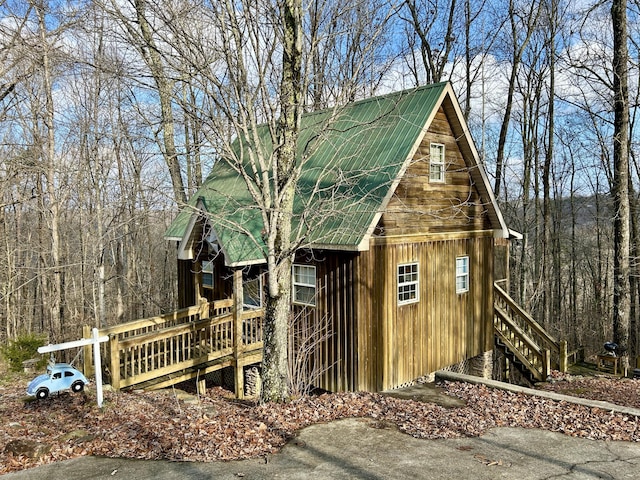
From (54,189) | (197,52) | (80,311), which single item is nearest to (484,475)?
(197,52)

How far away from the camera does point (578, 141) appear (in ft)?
94.8

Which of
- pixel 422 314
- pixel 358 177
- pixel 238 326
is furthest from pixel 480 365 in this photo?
pixel 358 177

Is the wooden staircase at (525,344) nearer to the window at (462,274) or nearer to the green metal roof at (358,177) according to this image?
the window at (462,274)

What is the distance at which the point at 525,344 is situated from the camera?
1434cm

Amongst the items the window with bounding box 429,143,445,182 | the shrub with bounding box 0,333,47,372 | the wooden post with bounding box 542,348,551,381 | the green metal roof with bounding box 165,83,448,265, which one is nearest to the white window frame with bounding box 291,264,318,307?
the green metal roof with bounding box 165,83,448,265

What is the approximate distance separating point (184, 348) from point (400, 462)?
651 cm

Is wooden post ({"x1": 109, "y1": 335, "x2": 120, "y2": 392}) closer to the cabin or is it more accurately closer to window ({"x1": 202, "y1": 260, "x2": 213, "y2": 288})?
the cabin

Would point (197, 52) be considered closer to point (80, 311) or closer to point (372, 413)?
point (372, 413)

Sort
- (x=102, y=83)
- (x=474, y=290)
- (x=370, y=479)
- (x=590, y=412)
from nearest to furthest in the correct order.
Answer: (x=370, y=479)
(x=590, y=412)
(x=474, y=290)
(x=102, y=83)

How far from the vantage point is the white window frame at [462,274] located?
1325cm

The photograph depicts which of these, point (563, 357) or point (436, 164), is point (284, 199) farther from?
point (563, 357)

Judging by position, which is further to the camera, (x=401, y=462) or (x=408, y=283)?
(x=408, y=283)

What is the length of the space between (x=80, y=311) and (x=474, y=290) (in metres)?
20.1

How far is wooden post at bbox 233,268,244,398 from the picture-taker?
37.0ft
